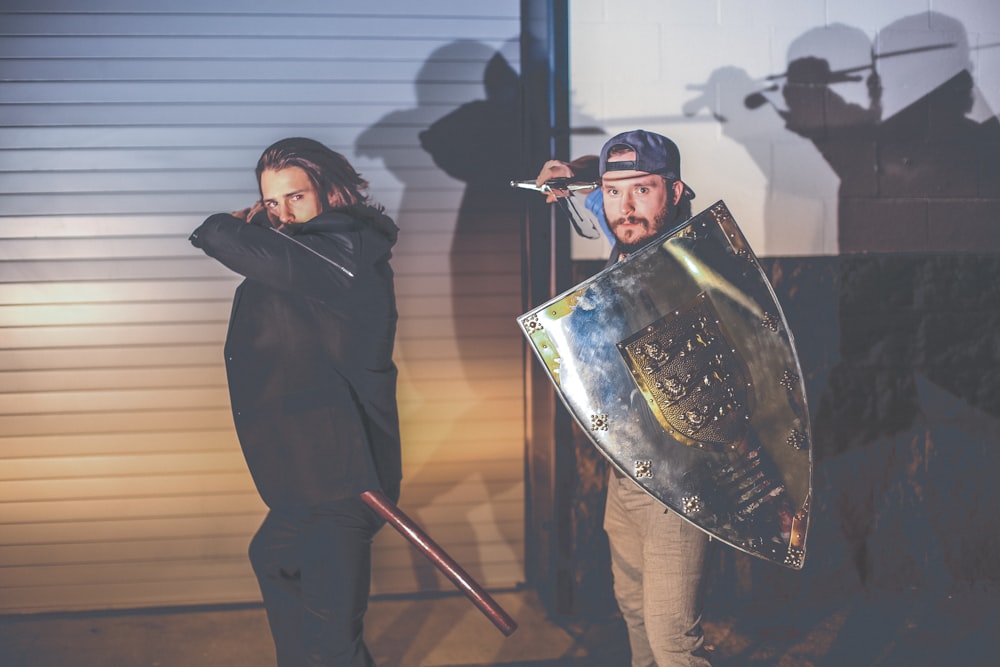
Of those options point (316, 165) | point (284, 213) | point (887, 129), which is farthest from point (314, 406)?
point (887, 129)

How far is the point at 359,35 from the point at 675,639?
9.73 feet

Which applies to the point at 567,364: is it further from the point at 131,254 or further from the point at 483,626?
the point at 131,254

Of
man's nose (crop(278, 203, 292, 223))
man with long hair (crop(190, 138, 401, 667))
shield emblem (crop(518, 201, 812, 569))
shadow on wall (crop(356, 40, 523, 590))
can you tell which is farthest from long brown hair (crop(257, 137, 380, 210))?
shield emblem (crop(518, 201, 812, 569))

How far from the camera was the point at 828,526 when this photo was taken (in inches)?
147

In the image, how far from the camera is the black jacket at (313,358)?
2.60 meters

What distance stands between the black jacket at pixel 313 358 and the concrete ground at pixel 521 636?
1.17 meters

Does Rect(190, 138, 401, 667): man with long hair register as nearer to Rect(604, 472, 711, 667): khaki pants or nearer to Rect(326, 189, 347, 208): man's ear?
Rect(326, 189, 347, 208): man's ear

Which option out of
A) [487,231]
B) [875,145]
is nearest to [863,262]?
[875,145]

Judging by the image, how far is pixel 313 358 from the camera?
2.67 m

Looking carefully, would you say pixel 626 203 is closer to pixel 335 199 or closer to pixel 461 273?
pixel 335 199

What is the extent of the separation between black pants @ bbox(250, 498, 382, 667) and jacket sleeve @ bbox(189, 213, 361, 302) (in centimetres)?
77

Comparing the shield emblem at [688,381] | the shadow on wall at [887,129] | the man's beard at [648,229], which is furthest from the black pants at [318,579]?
the shadow on wall at [887,129]

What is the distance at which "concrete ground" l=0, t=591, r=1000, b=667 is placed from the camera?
3295 mm

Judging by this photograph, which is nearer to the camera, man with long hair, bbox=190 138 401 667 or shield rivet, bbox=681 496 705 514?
shield rivet, bbox=681 496 705 514
